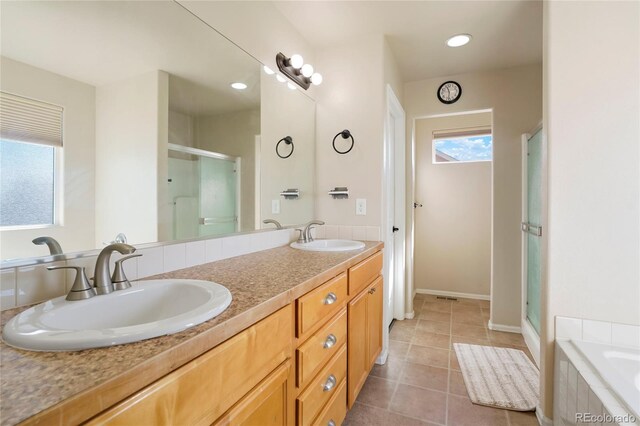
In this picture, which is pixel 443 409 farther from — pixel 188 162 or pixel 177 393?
pixel 188 162

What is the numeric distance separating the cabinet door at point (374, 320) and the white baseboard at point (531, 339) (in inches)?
48.1

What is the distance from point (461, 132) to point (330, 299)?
10.8 feet

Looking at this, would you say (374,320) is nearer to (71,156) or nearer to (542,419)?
(542,419)

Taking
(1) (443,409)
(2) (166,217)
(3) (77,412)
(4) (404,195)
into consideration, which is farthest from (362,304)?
(4) (404,195)

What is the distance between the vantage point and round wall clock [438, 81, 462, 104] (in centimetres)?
294

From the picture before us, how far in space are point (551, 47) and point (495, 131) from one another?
4.49 feet

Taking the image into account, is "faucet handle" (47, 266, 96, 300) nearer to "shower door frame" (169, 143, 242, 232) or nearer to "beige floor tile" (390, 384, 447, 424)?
"shower door frame" (169, 143, 242, 232)

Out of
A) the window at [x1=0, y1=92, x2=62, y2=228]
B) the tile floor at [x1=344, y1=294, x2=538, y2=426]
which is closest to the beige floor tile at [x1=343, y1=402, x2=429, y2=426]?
the tile floor at [x1=344, y1=294, x2=538, y2=426]

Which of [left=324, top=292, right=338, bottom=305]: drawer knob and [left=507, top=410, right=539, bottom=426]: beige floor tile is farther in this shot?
[left=507, top=410, right=539, bottom=426]: beige floor tile

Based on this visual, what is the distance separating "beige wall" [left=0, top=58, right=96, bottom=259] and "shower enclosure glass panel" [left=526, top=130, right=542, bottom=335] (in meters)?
2.69

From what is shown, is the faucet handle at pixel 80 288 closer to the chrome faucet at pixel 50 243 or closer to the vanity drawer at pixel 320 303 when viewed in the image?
the chrome faucet at pixel 50 243

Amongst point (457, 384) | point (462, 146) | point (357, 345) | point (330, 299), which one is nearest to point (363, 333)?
point (357, 345)

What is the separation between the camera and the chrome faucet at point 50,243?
0.83 meters

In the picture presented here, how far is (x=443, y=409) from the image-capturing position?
1725mm
